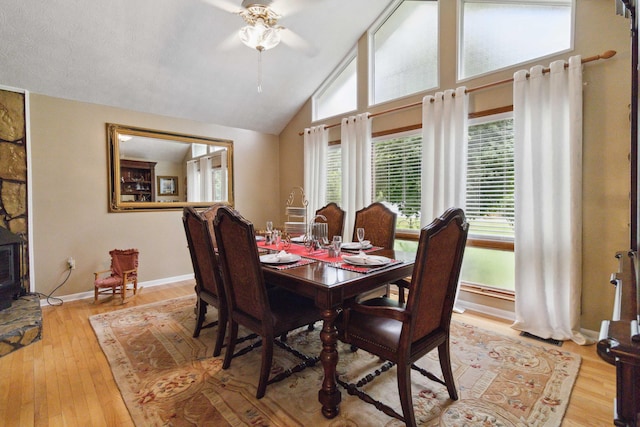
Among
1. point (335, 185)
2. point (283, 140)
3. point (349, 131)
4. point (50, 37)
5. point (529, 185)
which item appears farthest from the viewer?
point (283, 140)

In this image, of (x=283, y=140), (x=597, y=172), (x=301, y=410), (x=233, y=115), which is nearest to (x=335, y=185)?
(x=283, y=140)

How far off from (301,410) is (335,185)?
3252 mm

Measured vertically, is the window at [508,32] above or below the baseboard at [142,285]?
above

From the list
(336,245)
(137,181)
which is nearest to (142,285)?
(137,181)

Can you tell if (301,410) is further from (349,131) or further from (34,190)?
(34,190)

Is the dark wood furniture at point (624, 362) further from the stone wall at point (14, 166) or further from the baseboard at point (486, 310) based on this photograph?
the stone wall at point (14, 166)

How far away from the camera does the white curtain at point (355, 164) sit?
3.92 m

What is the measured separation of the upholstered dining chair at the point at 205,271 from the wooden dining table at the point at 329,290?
565 mm

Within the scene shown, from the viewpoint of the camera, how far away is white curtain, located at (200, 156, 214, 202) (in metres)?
4.60

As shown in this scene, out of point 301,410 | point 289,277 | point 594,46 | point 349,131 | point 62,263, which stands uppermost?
point 594,46

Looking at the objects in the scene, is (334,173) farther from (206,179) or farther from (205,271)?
(205,271)

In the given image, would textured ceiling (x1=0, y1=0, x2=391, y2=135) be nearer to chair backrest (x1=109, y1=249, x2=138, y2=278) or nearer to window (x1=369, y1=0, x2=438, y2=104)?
window (x1=369, y1=0, x2=438, y2=104)

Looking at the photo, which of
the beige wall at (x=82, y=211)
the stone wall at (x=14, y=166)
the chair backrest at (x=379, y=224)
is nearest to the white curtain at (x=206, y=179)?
the beige wall at (x=82, y=211)

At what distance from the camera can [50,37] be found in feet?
9.41
